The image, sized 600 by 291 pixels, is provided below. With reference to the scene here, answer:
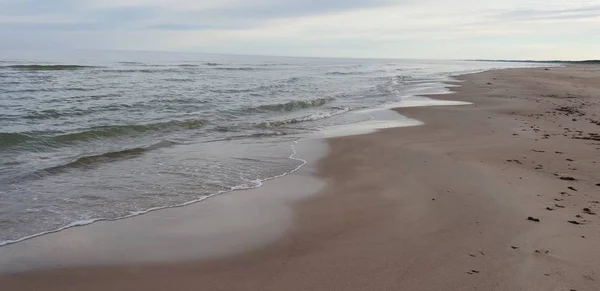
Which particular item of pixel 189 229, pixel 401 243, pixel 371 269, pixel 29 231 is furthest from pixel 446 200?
pixel 29 231

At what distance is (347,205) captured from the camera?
542 centimetres

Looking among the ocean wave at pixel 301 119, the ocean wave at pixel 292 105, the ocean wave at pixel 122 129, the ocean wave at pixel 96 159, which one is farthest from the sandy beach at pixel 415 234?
the ocean wave at pixel 292 105

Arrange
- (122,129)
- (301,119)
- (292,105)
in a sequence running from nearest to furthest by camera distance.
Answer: (122,129)
(301,119)
(292,105)

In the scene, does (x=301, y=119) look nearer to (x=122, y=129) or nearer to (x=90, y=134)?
(x=122, y=129)

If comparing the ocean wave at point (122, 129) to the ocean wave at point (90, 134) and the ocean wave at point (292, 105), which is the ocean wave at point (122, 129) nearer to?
the ocean wave at point (90, 134)

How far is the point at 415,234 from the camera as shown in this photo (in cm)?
437

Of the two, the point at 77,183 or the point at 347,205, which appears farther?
the point at 77,183

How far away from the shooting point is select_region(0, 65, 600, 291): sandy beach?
3.45 meters

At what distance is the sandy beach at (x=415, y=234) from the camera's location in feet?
11.3

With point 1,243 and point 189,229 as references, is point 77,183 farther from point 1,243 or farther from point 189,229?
point 189,229

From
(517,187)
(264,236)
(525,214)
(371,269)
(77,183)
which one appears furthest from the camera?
(77,183)

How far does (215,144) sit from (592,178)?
6.69 metres

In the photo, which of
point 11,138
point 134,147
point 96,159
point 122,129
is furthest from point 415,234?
point 11,138

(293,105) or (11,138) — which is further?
(293,105)
